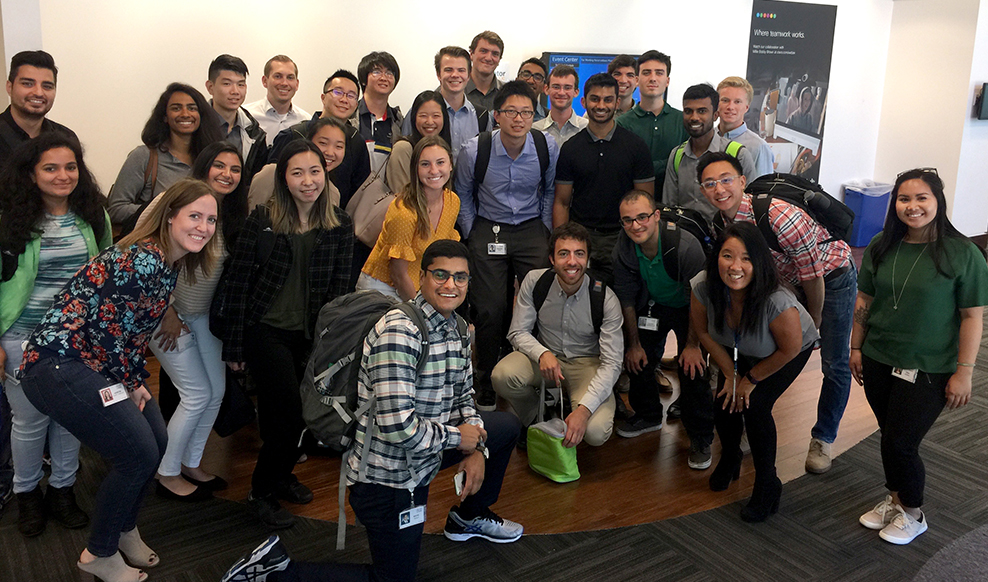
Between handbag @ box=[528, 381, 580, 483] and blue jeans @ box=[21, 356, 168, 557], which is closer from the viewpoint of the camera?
blue jeans @ box=[21, 356, 168, 557]

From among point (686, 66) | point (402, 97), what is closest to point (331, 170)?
point (402, 97)

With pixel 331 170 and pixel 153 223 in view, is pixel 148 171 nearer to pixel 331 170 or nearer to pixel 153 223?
pixel 331 170

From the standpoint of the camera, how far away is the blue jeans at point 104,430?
2451mm

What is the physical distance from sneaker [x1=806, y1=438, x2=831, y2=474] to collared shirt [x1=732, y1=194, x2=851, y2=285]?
849 millimetres

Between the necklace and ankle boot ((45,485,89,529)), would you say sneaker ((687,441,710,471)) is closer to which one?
the necklace

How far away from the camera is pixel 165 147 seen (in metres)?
3.71

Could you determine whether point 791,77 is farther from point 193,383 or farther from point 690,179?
point 193,383

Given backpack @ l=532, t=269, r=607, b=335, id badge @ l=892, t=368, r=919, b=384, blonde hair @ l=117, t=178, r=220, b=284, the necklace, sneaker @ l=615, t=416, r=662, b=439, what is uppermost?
blonde hair @ l=117, t=178, r=220, b=284

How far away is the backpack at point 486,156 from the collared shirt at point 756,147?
3.32ft

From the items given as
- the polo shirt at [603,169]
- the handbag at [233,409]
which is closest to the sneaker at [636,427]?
the polo shirt at [603,169]

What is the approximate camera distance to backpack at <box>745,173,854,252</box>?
3.45 metres

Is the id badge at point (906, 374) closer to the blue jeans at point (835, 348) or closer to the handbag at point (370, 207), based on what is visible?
the blue jeans at point (835, 348)

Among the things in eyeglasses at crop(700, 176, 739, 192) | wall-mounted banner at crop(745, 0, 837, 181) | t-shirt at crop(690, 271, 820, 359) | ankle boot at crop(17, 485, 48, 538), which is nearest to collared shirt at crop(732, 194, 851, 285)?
eyeglasses at crop(700, 176, 739, 192)

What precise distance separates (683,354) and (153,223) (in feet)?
7.58
